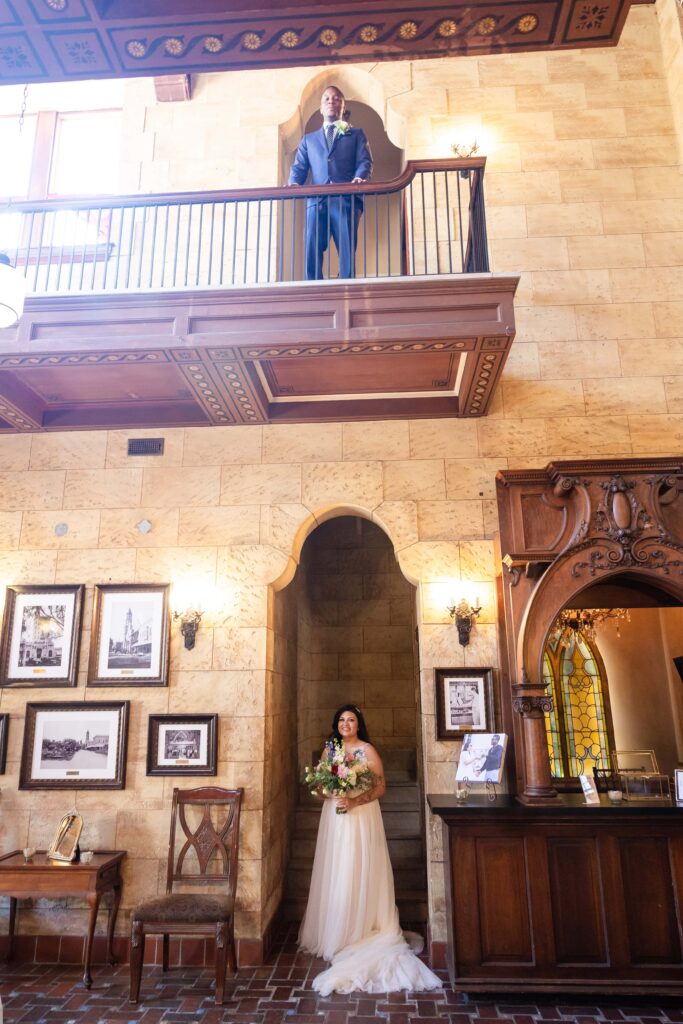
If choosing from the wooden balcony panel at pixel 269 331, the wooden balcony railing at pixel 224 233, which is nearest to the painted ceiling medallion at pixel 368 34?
the wooden balcony panel at pixel 269 331

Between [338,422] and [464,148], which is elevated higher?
[464,148]

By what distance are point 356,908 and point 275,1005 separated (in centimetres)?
100

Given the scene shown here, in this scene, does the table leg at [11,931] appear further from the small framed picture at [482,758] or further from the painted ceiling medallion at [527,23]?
the painted ceiling medallion at [527,23]

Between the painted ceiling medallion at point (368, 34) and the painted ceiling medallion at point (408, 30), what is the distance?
100 mm

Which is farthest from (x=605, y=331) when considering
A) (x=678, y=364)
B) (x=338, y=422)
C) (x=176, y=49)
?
(x=176, y=49)

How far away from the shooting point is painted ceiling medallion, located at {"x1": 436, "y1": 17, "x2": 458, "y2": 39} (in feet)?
9.36

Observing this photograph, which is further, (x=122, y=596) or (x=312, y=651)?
(x=312, y=651)

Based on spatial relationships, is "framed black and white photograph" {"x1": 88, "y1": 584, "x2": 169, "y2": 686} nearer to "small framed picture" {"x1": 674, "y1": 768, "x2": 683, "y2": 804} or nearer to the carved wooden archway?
the carved wooden archway

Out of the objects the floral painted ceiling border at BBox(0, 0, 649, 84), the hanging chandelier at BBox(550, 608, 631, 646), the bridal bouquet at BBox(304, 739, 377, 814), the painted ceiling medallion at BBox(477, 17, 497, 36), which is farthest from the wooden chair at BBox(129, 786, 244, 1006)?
the painted ceiling medallion at BBox(477, 17, 497, 36)

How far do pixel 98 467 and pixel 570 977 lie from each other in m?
5.40

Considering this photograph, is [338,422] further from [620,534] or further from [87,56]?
[87,56]

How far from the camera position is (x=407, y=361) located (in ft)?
18.5

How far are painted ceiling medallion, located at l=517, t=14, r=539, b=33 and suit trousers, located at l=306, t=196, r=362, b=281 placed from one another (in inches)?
107

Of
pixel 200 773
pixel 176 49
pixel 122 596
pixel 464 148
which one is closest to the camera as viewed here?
pixel 176 49
